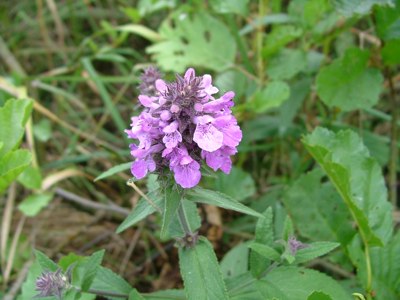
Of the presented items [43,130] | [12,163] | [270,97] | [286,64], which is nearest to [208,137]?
[12,163]

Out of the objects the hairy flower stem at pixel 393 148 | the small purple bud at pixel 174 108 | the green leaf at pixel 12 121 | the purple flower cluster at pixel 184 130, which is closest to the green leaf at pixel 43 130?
the green leaf at pixel 12 121

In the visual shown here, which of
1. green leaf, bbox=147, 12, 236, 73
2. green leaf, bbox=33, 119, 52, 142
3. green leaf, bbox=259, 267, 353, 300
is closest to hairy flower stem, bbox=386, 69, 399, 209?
green leaf, bbox=147, 12, 236, 73

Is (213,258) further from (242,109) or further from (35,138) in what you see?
(35,138)

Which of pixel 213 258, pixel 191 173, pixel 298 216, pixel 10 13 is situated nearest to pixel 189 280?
pixel 213 258

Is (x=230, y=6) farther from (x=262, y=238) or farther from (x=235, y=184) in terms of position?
(x=262, y=238)

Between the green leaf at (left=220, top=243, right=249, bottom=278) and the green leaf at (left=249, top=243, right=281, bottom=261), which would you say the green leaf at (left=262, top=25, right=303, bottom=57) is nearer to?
the green leaf at (left=220, top=243, right=249, bottom=278)

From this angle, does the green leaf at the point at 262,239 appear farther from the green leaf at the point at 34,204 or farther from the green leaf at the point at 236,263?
the green leaf at the point at 34,204
